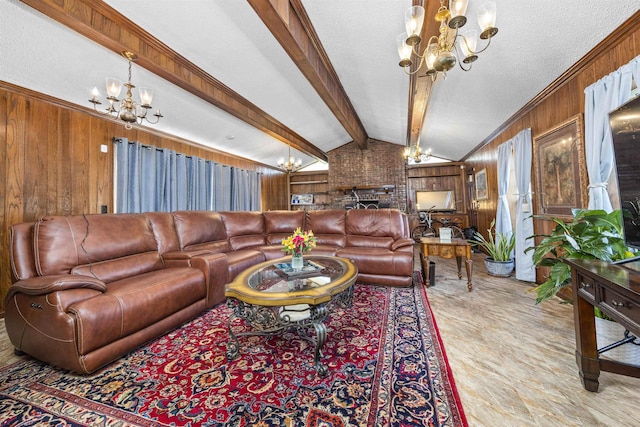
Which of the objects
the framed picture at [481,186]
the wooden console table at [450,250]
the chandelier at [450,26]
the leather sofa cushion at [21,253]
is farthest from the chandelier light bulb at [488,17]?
the framed picture at [481,186]

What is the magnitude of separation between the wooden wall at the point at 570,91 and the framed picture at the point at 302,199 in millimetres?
5577

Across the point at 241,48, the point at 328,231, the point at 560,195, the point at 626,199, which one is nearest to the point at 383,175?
the point at 328,231

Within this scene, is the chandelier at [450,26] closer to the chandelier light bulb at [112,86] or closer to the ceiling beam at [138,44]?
the ceiling beam at [138,44]

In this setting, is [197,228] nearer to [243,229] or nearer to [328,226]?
[243,229]

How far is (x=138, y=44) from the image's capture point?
2.33 metres

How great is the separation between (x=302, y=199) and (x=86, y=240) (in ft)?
22.3

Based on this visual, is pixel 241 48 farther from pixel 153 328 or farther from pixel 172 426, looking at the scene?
pixel 172 426

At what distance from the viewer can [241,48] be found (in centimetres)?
272

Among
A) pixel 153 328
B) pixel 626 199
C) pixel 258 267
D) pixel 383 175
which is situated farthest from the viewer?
pixel 383 175

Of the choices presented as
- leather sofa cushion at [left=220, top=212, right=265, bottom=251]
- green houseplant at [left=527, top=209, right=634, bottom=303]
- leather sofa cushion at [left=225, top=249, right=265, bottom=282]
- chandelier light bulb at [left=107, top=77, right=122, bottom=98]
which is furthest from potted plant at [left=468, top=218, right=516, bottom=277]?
chandelier light bulb at [left=107, top=77, right=122, bottom=98]

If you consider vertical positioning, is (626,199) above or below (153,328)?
above

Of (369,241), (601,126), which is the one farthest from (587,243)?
(369,241)

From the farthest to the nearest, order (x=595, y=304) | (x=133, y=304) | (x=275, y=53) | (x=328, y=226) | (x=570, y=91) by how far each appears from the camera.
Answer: (x=328, y=226)
(x=275, y=53)
(x=570, y=91)
(x=133, y=304)
(x=595, y=304)

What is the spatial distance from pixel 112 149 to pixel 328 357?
4135 mm
